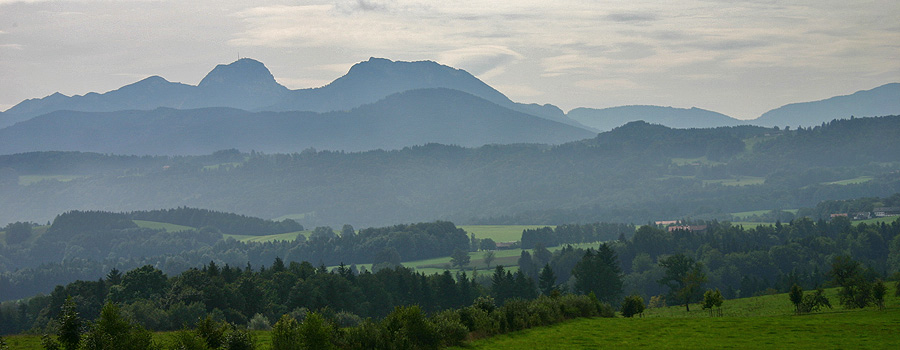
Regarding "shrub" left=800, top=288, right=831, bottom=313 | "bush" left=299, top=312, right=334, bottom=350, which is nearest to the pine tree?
"shrub" left=800, top=288, right=831, bottom=313

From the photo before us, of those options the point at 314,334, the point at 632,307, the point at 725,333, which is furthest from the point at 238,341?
the point at 632,307

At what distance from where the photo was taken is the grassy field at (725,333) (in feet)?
131

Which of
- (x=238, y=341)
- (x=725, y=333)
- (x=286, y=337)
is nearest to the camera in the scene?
(x=286, y=337)

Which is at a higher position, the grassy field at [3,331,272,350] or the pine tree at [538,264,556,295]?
the grassy field at [3,331,272,350]

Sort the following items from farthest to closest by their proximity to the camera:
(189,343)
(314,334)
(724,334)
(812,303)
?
1. (812,303)
2. (724,334)
3. (314,334)
4. (189,343)

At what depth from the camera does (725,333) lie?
44.4m


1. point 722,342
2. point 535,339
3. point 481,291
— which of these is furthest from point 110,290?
point 722,342

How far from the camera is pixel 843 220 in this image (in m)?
185

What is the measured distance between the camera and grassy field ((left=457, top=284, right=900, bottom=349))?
40.0 metres

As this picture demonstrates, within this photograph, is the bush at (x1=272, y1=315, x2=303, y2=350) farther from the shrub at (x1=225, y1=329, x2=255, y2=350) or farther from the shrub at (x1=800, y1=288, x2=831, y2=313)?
the shrub at (x1=800, y1=288, x2=831, y2=313)

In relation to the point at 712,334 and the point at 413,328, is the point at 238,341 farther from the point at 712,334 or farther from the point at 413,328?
the point at 712,334

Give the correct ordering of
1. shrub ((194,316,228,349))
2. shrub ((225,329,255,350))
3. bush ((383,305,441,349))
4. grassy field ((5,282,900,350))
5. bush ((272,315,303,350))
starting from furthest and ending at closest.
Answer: grassy field ((5,282,900,350))
bush ((383,305,441,349))
shrub ((194,316,228,349))
shrub ((225,329,255,350))
bush ((272,315,303,350))

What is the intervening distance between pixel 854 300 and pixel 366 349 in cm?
4347

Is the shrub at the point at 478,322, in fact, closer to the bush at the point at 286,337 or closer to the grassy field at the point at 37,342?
the grassy field at the point at 37,342
